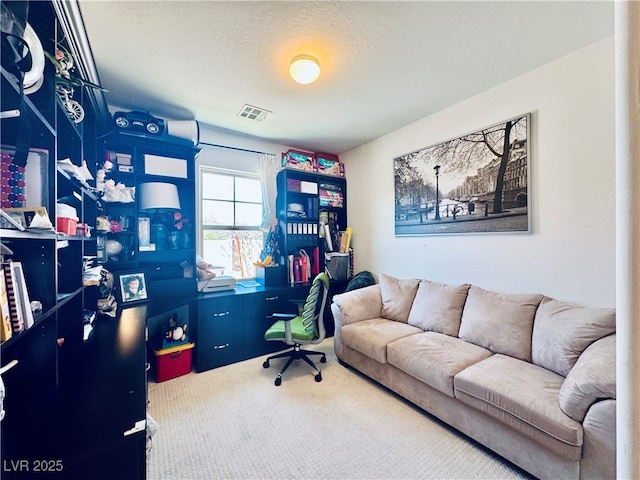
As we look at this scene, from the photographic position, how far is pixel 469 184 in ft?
8.20

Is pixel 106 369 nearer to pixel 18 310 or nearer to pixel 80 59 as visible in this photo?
pixel 18 310

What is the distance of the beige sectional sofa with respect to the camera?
1.24 meters

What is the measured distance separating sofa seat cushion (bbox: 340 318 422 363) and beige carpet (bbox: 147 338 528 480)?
33 cm

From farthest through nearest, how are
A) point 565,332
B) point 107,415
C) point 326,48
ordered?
point 326,48, point 565,332, point 107,415

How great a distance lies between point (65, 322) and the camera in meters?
1.50

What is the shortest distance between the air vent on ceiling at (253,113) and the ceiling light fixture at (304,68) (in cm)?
81

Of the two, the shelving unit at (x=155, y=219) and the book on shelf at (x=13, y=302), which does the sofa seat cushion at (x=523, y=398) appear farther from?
the shelving unit at (x=155, y=219)

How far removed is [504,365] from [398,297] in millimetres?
1143

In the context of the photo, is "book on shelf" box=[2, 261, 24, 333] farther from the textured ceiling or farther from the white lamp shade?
the white lamp shade

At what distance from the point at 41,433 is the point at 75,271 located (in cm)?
100

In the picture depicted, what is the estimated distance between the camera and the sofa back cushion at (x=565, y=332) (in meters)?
1.57

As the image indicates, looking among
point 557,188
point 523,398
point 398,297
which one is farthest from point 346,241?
point 523,398

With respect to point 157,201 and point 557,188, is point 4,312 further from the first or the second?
point 557,188

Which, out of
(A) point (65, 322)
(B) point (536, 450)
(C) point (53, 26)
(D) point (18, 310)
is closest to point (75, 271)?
(A) point (65, 322)
